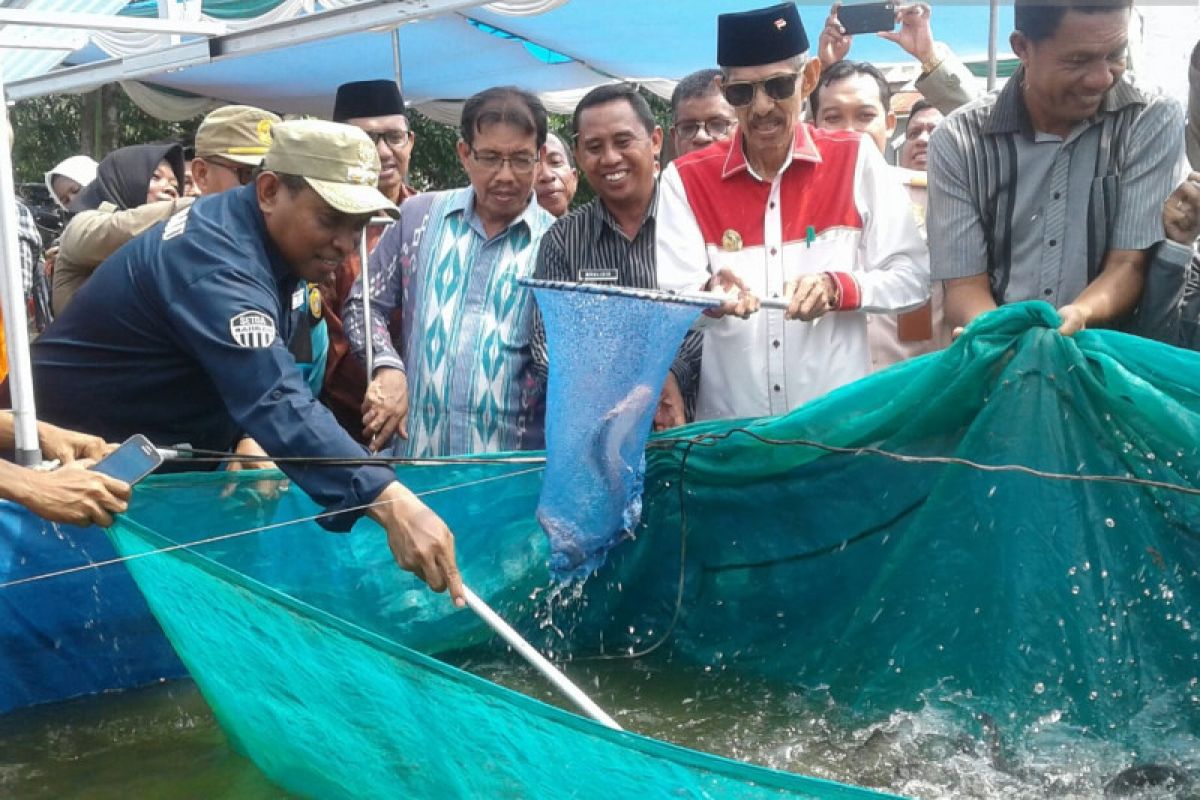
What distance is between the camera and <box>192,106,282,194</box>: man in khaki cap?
4.41 m

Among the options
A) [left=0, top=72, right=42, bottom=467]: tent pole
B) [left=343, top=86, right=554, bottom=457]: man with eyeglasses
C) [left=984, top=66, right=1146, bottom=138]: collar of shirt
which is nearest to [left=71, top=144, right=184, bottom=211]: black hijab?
[left=343, top=86, right=554, bottom=457]: man with eyeglasses

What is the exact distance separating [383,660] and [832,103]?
10.0 feet

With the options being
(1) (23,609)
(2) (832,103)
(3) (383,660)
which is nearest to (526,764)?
(3) (383,660)

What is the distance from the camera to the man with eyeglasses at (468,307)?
156 inches

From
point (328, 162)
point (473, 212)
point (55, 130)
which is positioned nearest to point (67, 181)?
point (473, 212)

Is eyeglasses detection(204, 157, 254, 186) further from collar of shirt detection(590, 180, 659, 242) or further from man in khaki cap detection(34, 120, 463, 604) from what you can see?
collar of shirt detection(590, 180, 659, 242)

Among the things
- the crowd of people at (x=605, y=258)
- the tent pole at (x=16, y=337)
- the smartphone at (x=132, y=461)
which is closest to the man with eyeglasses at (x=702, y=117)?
the crowd of people at (x=605, y=258)

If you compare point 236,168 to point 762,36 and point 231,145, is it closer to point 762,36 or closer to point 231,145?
point 231,145

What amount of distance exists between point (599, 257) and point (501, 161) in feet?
1.50

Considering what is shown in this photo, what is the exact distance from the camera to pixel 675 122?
4918 mm

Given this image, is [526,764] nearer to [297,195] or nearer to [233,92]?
[297,195]

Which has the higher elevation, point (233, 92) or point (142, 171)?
point (233, 92)

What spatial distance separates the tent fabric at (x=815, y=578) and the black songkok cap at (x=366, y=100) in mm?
1858

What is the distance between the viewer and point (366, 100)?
5035 millimetres
